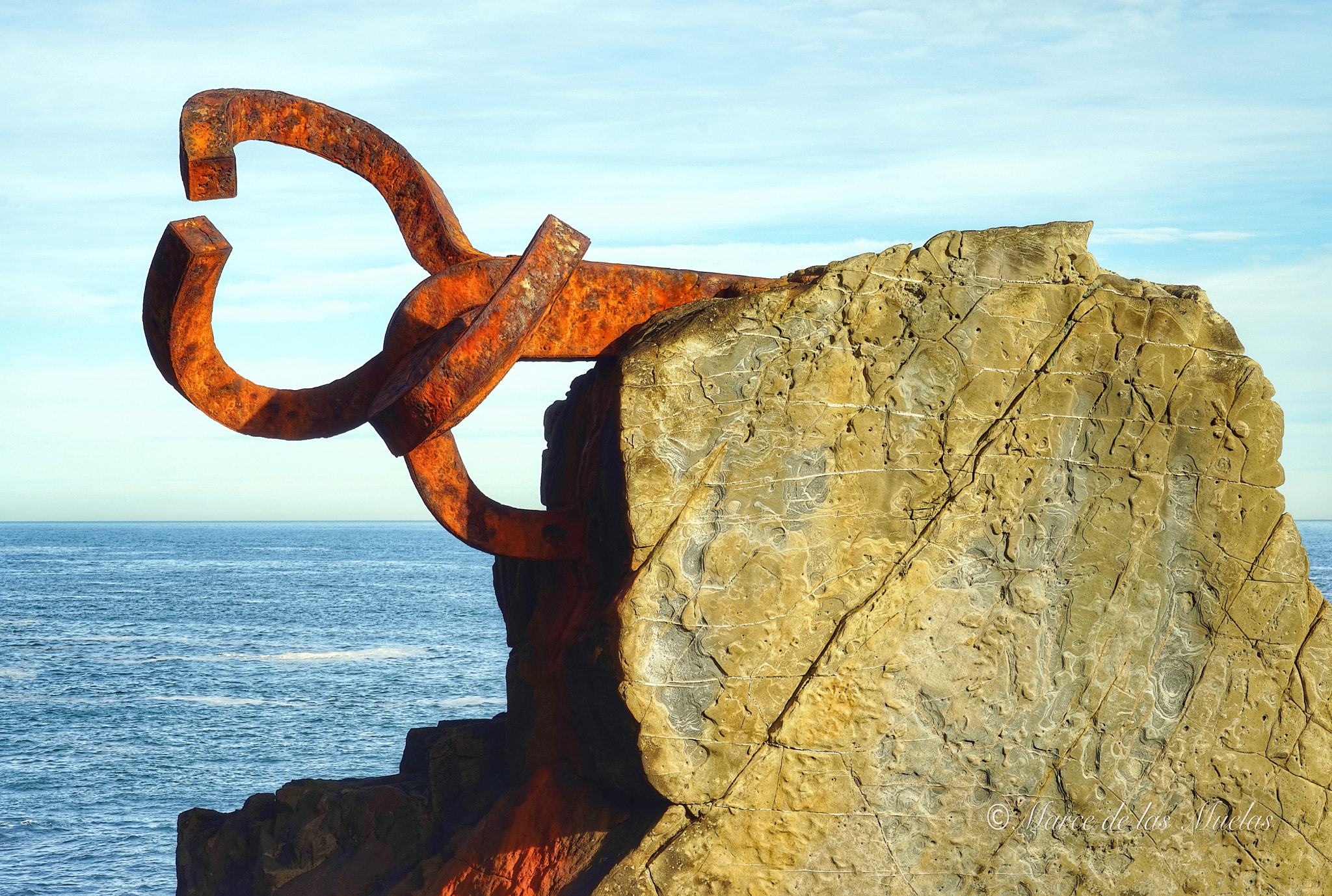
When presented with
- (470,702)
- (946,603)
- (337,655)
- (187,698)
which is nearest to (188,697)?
(187,698)

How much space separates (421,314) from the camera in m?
3.61

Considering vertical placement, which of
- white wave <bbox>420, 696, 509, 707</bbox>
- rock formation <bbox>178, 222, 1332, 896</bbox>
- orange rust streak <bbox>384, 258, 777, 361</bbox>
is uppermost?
orange rust streak <bbox>384, 258, 777, 361</bbox>

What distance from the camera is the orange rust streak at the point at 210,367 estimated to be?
10.9 feet

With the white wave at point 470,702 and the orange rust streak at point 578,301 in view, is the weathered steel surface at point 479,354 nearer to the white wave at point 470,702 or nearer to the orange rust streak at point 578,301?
the orange rust streak at point 578,301

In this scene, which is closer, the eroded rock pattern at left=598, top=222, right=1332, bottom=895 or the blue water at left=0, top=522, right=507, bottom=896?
the eroded rock pattern at left=598, top=222, right=1332, bottom=895

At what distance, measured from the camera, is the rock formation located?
3.54 metres

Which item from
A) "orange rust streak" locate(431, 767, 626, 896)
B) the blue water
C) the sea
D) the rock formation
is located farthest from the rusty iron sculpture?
the blue water

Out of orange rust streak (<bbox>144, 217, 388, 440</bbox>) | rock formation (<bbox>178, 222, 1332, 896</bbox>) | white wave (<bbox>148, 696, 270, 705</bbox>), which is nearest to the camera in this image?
orange rust streak (<bbox>144, 217, 388, 440</bbox>)

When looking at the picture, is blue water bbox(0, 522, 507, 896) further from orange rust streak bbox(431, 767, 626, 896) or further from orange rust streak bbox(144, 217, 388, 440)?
orange rust streak bbox(144, 217, 388, 440)

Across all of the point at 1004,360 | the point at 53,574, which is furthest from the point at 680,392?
the point at 53,574

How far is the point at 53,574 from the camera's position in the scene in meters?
51.1

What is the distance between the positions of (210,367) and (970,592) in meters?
2.43

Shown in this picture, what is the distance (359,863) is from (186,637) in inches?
1056

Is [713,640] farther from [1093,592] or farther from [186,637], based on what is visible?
[186,637]
